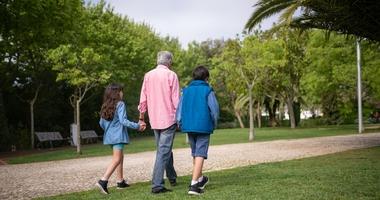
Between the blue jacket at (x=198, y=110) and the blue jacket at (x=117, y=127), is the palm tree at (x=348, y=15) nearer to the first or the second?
the blue jacket at (x=198, y=110)

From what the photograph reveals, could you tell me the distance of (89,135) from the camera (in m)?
32.6

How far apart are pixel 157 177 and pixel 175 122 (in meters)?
0.87

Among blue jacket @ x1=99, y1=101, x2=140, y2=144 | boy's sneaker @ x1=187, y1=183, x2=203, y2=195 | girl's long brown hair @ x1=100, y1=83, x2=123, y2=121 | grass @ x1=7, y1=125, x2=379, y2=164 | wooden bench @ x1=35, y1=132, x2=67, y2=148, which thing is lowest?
grass @ x1=7, y1=125, x2=379, y2=164


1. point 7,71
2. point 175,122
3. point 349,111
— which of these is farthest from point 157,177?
point 349,111

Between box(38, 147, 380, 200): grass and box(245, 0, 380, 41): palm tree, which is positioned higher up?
box(245, 0, 380, 41): palm tree

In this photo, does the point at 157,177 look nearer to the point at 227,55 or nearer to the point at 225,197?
the point at 225,197

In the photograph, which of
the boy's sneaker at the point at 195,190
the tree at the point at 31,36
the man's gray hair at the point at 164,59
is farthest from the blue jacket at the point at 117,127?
the tree at the point at 31,36

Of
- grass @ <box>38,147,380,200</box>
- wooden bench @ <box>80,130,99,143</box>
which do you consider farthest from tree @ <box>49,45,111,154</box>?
grass @ <box>38,147,380,200</box>

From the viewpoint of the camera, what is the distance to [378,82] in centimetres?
2939

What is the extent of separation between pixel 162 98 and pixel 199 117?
70 cm

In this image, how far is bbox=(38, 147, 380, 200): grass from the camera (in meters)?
7.06

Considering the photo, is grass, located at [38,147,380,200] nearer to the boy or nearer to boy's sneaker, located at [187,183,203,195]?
boy's sneaker, located at [187,183,203,195]

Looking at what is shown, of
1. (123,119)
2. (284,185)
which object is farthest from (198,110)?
(284,185)

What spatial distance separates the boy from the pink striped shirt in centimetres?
16
